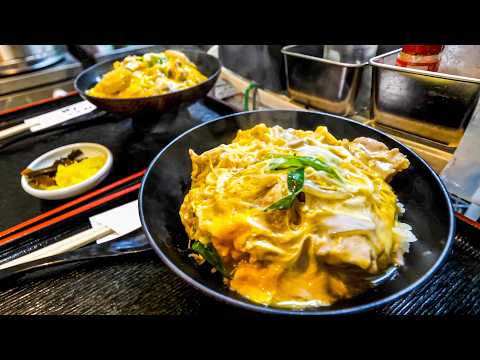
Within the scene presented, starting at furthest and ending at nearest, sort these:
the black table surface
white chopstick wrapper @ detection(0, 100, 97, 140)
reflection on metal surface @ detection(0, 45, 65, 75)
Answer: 1. reflection on metal surface @ detection(0, 45, 65, 75)
2. white chopstick wrapper @ detection(0, 100, 97, 140)
3. the black table surface

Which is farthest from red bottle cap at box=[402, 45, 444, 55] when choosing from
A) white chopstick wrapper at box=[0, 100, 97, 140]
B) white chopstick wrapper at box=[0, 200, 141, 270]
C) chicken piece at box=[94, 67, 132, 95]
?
white chopstick wrapper at box=[0, 100, 97, 140]

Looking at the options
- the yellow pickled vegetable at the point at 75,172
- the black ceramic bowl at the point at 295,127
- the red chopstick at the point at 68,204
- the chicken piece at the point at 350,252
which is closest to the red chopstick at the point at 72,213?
the red chopstick at the point at 68,204

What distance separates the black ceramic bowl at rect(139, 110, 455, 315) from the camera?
35.8 inches

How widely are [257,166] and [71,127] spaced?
221cm

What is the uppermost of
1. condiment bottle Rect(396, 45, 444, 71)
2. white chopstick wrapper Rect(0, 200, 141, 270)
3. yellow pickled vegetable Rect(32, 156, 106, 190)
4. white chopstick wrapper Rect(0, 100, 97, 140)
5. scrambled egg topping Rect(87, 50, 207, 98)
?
condiment bottle Rect(396, 45, 444, 71)

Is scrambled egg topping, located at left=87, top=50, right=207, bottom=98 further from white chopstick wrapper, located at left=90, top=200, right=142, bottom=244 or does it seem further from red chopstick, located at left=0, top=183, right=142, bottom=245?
white chopstick wrapper, located at left=90, top=200, right=142, bottom=244

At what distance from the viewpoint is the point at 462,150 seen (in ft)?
5.12

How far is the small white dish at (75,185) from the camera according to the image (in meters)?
1.85

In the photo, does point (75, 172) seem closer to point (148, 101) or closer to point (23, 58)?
point (148, 101)

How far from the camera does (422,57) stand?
1.62 meters

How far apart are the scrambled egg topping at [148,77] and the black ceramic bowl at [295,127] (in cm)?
103

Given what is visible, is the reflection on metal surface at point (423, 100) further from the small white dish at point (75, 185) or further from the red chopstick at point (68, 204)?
the small white dish at point (75, 185)

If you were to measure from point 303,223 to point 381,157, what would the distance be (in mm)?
527
